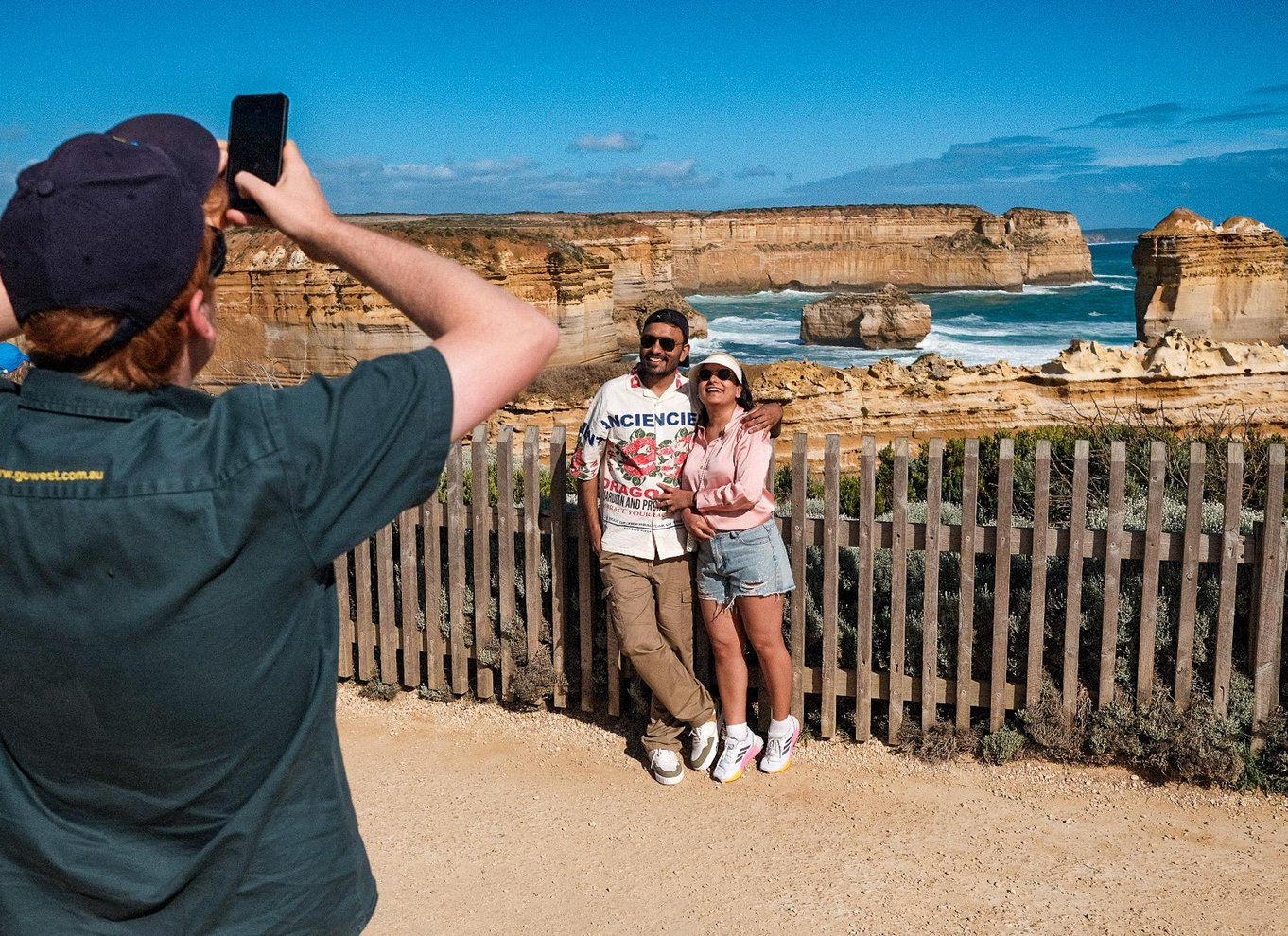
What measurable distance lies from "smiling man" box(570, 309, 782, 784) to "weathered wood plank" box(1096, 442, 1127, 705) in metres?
1.50

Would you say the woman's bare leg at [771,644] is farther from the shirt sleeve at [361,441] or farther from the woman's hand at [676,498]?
the shirt sleeve at [361,441]

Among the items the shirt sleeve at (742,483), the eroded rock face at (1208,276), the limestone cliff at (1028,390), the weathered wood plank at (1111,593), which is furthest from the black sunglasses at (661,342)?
the eroded rock face at (1208,276)

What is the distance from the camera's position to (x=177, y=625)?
1.29 meters

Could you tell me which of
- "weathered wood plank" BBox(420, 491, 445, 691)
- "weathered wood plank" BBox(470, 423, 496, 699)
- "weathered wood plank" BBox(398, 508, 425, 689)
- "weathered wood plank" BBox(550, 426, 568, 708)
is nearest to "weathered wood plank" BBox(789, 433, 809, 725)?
"weathered wood plank" BBox(550, 426, 568, 708)

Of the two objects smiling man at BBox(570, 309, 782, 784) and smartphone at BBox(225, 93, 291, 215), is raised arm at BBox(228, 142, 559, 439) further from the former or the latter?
smiling man at BBox(570, 309, 782, 784)

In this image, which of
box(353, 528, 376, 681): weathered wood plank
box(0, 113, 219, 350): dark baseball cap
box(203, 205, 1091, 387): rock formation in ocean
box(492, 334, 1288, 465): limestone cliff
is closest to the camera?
box(0, 113, 219, 350): dark baseball cap

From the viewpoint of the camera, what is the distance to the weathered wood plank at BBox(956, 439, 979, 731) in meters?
4.88

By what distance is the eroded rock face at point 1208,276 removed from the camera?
4556 cm

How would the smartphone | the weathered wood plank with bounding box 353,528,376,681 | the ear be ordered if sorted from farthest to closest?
the weathered wood plank with bounding box 353,528,376,681
the smartphone
the ear

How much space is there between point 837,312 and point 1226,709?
69299mm

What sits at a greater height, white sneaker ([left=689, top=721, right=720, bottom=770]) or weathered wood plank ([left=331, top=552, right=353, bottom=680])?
weathered wood plank ([left=331, top=552, right=353, bottom=680])

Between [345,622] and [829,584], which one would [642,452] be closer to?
[829,584]

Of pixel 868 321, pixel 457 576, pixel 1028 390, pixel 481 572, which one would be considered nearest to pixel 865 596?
pixel 481 572

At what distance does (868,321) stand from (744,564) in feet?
222
